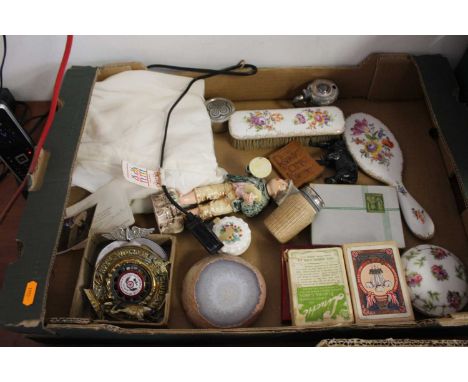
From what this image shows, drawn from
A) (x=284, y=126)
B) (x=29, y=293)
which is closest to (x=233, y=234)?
(x=284, y=126)

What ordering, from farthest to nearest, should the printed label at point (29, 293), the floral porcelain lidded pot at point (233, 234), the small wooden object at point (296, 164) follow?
the small wooden object at point (296, 164) → the floral porcelain lidded pot at point (233, 234) → the printed label at point (29, 293)

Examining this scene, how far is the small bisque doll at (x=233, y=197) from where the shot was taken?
3.18 feet

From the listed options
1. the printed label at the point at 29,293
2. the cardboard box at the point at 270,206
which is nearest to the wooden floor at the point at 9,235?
the cardboard box at the point at 270,206

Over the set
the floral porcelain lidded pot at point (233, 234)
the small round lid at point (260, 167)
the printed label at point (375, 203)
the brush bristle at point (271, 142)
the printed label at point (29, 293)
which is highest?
the brush bristle at point (271, 142)

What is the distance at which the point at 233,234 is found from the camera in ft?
3.10

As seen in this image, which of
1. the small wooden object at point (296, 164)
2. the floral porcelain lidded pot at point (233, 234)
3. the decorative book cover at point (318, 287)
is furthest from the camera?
the small wooden object at point (296, 164)

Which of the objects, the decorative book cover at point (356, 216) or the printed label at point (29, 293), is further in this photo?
the decorative book cover at point (356, 216)

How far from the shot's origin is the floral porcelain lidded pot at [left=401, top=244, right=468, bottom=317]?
877 millimetres

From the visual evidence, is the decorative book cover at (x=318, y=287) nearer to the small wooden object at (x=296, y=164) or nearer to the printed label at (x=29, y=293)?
the small wooden object at (x=296, y=164)

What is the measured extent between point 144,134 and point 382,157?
58 cm

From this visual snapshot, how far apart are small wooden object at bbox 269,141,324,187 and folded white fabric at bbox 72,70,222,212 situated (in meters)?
0.17

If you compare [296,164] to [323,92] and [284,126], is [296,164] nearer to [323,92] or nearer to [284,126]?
[284,126]

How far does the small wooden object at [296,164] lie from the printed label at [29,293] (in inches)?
23.6

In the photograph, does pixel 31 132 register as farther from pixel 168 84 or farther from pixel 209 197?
pixel 209 197
